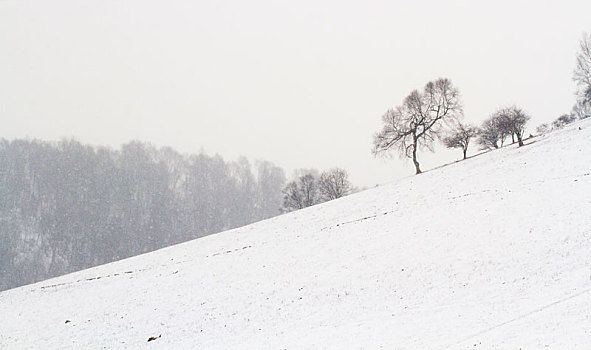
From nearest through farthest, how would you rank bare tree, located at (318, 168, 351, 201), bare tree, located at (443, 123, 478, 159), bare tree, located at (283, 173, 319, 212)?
bare tree, located at (443, 123, 478, 159) → bare tree, located at (318, 168, 351, 201) → bare tree, located at (283, 173, 319, 212)

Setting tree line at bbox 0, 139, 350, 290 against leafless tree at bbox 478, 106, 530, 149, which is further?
tree line at bbox 0, 139, 350, 290

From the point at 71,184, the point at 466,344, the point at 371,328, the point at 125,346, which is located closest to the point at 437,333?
the point at 466,344

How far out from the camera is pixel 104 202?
115438mm

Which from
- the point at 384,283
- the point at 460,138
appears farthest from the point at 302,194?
the point at 384,283

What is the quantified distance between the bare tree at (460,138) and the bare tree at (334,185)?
26.7 meters

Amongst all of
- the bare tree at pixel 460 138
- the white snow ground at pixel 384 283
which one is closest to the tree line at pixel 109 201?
the bare tree at pixel 460 138

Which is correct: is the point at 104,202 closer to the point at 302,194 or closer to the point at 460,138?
the point at 302,194

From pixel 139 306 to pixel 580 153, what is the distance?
3291 cm

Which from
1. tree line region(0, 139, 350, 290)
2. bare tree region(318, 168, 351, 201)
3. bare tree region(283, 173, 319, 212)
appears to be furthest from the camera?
tree line region(0, 139, 350, 290)

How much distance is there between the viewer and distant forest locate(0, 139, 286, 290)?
9919 centimetres

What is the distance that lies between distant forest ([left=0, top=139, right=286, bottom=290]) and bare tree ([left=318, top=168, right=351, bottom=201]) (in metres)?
55.8

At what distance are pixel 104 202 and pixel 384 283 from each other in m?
116

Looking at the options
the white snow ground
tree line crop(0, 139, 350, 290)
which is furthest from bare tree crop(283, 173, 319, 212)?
the white snow ground

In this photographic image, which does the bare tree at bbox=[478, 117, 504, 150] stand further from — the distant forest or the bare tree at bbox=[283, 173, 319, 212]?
the distant forest
